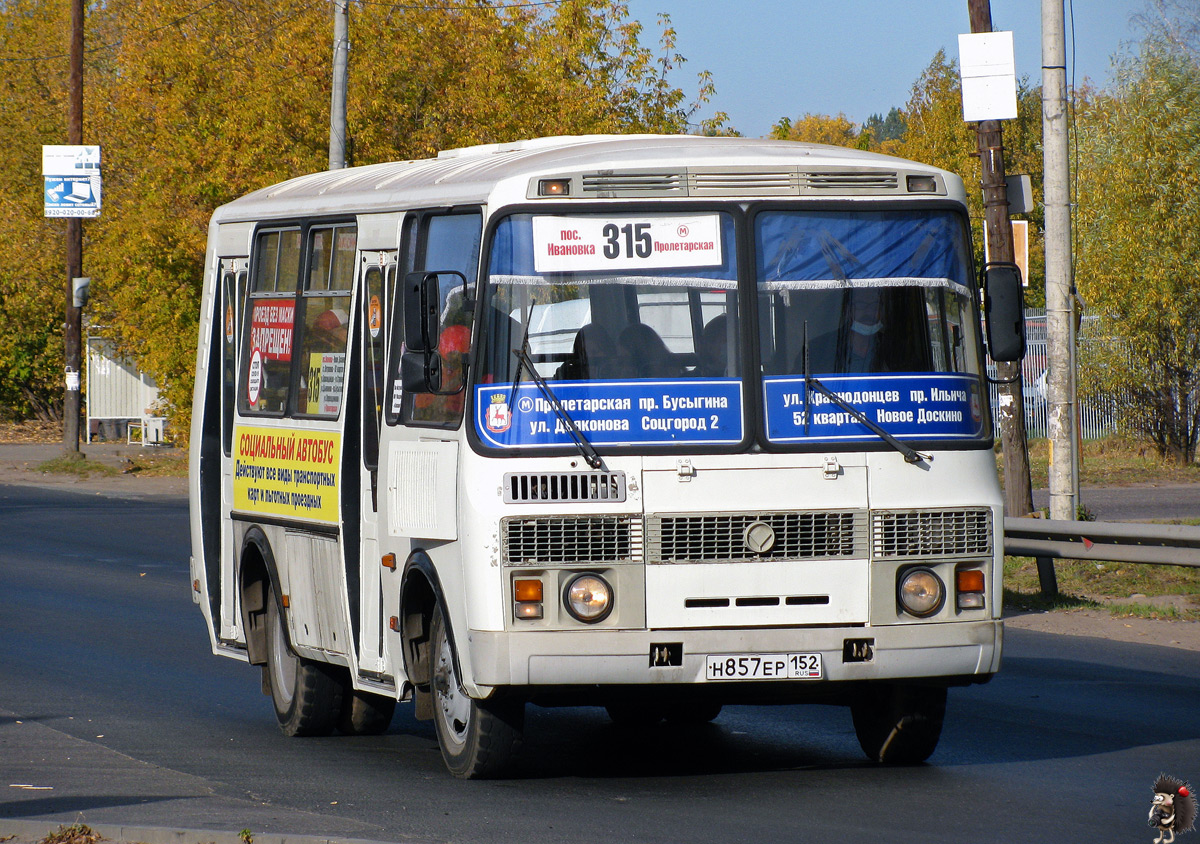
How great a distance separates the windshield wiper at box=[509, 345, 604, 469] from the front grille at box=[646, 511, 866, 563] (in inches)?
13.7

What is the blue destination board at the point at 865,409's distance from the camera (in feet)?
25.4

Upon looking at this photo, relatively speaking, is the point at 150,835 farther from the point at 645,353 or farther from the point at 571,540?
the point at 645,353

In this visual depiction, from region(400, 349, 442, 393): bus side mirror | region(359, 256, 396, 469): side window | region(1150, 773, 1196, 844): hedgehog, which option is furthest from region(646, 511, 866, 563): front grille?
region(359, 256, 396, 469): side window

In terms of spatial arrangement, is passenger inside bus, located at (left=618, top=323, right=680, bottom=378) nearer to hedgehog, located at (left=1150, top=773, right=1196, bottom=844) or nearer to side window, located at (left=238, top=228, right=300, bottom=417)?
hedgehog, located at (left=1150, top=773, right=1196, bottom=844)

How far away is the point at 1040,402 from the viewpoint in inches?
1447

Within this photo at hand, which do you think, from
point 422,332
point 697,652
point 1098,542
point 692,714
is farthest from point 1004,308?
point 1098,542

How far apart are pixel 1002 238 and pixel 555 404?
35.8 feet

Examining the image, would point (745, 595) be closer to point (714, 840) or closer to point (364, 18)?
point (714, 840)

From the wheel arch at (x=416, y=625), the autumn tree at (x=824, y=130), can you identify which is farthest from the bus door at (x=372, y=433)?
the autumn tree at (x=824, y=130)

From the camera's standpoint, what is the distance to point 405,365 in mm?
7969

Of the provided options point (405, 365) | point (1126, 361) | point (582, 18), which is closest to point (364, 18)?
point (582, 18)

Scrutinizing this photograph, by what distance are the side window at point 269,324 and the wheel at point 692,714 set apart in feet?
8.70

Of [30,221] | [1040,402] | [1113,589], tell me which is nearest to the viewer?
[1113,589]

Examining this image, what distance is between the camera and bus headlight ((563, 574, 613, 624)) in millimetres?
7492
